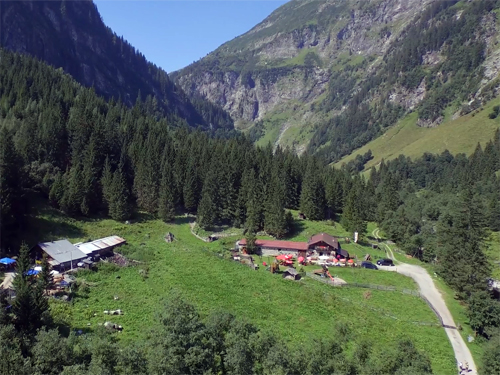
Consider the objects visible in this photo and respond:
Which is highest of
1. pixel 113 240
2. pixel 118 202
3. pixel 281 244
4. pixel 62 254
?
pixel 118 202

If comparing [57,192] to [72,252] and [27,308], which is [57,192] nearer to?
[72,252]

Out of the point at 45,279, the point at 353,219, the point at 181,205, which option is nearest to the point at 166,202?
the point at 181,205

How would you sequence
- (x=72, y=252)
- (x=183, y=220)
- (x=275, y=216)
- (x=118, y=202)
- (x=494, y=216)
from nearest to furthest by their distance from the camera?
1. (x=72, y=252)
2. (x=118, y=202)
3. (x=275, y=216)
4. (x=183, y=220)
5. (x=494, y=216)

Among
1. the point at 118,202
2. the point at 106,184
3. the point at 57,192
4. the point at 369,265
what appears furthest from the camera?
the point at 106,184

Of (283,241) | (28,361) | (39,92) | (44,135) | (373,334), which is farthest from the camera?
(39,92)

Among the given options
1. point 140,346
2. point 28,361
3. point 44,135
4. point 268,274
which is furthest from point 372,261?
point 44,135

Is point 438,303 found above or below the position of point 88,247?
below

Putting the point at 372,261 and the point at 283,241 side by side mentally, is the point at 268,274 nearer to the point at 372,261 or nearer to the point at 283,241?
the point at 283,241
